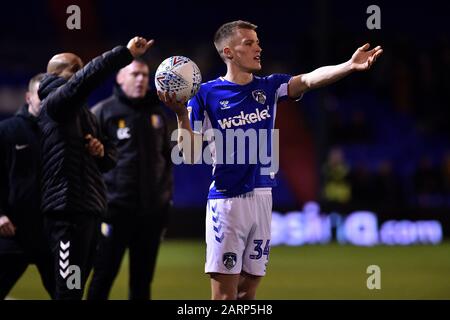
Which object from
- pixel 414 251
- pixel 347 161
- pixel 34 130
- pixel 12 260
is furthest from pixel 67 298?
pixel 347 161

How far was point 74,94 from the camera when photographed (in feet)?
18.8

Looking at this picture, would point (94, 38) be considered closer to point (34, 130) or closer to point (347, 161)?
point (347, 161)

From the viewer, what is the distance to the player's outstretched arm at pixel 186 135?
557 cm

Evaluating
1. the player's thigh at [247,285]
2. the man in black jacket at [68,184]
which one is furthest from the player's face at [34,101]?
the player's thigh at [247,285]

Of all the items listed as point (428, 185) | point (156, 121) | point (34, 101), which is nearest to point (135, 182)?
point (156, 121)

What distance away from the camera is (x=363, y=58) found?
230 inches

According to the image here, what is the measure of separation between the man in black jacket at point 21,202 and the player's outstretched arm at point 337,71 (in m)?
1.81

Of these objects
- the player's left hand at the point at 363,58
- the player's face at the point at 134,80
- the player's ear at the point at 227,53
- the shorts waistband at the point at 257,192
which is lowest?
the shorts waistband at the point at 257,192

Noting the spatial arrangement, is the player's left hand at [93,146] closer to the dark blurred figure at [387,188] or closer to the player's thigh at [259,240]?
the player's thigh at [259,240]

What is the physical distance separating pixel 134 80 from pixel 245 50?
2278mm

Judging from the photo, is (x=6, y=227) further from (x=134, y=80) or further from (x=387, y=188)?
(x=387, y=188)

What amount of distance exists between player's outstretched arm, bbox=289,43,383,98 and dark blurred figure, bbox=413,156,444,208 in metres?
12.8

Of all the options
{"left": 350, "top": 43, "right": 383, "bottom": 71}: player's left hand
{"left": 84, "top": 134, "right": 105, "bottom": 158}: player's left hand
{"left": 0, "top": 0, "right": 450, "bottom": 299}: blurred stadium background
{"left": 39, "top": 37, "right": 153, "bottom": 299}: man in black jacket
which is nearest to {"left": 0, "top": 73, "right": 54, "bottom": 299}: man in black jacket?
{"left": 39, "top": 37, "right": 153, "bottom": 299}: man in black jacket

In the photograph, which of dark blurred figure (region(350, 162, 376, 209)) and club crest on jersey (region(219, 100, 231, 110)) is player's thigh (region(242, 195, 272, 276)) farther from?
dark blurred figure (region(350, 162, 376, 209))
